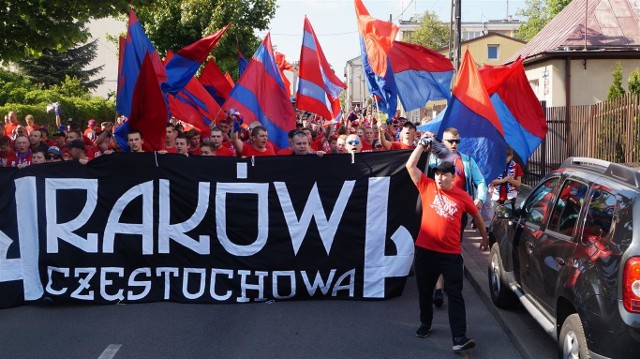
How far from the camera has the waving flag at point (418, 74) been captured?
38.5ft

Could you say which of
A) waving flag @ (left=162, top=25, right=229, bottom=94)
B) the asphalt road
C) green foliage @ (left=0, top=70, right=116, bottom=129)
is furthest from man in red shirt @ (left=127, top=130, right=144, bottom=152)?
green foliage @ (left=0, top=70, right=116, bottom=129)

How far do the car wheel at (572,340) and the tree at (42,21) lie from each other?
968cm

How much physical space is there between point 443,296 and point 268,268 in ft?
6.41

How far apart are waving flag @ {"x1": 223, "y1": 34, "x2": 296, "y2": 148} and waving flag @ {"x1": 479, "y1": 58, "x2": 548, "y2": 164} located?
3.07 meters

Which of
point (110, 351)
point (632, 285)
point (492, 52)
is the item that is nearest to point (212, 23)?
point (110, 351)

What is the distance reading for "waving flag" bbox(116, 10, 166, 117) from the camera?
9578mm

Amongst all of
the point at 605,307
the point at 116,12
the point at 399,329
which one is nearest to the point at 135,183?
the point at 399,329

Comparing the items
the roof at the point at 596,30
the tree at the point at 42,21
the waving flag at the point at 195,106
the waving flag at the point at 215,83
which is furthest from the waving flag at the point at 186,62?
the roof at the point at 596,30

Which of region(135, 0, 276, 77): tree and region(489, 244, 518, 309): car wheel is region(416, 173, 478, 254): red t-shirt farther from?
A: region(135, 0, 276, 77): tree

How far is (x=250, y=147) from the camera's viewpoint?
9.17 m

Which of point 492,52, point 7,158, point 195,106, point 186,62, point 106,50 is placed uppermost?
point 492,52

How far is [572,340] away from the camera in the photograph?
4.96 metres

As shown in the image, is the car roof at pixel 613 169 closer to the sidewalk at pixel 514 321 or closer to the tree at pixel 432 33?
the sidewalk at pixel 514 321

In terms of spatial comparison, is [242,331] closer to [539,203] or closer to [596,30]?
[539,203]
